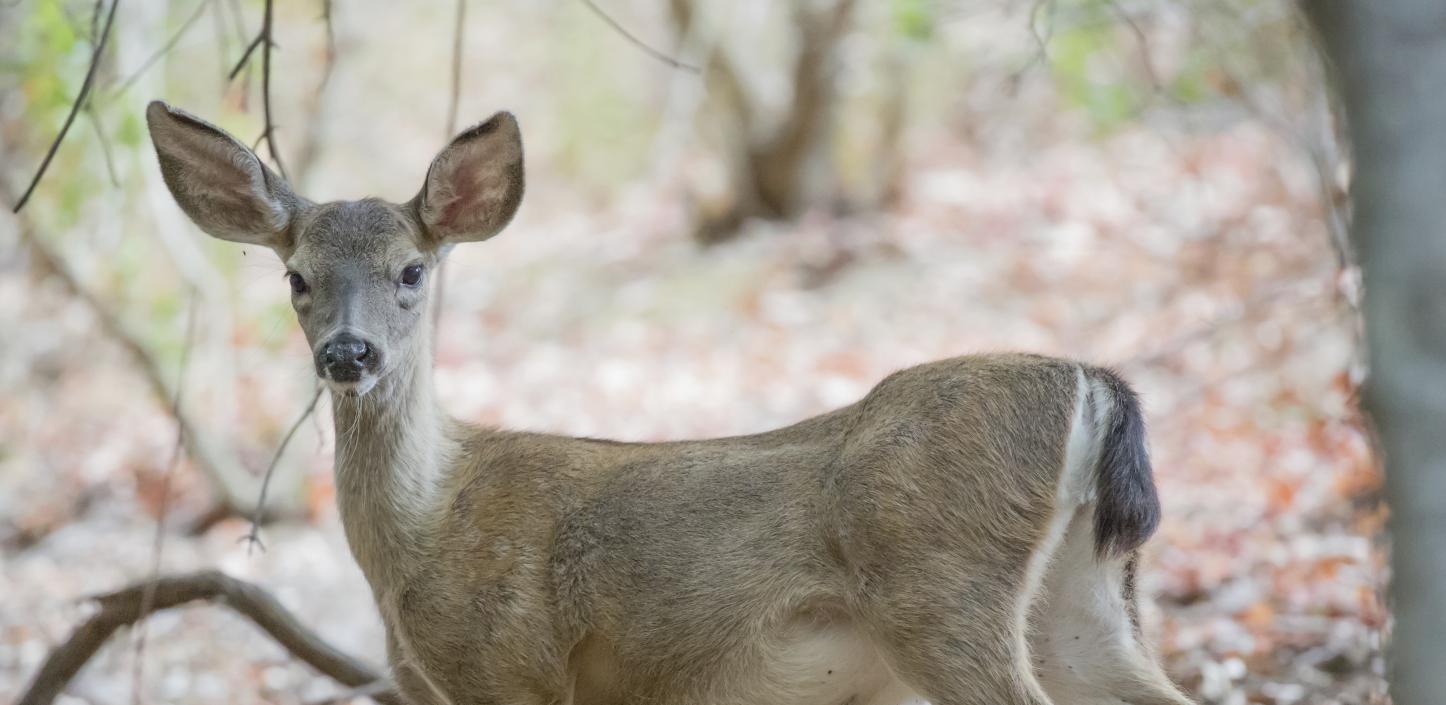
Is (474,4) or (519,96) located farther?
(474,4)

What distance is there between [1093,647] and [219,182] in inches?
118

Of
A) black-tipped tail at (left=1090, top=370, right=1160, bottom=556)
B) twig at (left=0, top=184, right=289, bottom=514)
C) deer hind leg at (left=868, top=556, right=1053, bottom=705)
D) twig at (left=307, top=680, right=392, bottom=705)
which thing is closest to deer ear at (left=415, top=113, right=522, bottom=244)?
twig at (left=307, top=680, right=392, bottom=705)

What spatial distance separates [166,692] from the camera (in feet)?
23.7

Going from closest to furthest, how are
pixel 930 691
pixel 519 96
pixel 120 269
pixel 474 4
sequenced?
pixel 930 691, pixel 120 269, pixel 519 96, pixel 474 4

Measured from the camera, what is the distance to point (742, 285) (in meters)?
14.6

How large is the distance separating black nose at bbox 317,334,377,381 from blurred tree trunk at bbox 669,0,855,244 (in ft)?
33.7

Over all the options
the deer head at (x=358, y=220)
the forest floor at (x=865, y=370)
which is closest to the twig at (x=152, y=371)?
the forest floor at (x=865, y=370)

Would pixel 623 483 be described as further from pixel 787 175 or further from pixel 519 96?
pixel 519 96

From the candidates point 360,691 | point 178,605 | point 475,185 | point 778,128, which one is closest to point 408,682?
point 360,691

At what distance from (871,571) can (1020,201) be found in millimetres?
12938

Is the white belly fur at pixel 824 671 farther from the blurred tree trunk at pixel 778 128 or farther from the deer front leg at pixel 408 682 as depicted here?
the blurred tree trunk at pixel 778 128

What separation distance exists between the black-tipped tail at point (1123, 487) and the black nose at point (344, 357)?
6.66 feet

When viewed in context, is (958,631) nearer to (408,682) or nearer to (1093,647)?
(1093,647)

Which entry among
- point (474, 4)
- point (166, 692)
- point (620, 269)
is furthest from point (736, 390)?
point (474, 4)
